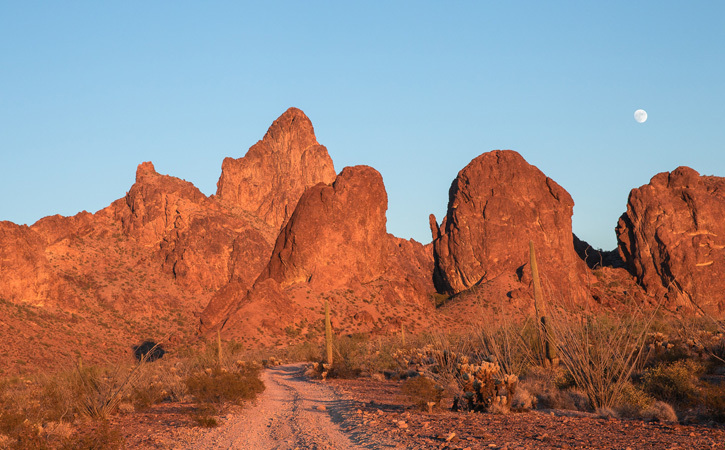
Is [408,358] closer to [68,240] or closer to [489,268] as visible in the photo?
[489,268]

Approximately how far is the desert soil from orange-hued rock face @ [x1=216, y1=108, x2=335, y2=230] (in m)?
105

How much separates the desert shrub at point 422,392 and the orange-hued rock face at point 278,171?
105843mm

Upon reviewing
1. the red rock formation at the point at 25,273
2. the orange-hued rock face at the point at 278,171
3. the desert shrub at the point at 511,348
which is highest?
the orange-hued rock face at the point at 278,171

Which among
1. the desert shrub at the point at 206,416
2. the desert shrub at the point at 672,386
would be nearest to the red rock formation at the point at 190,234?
the desert shrub at the point at 206,416

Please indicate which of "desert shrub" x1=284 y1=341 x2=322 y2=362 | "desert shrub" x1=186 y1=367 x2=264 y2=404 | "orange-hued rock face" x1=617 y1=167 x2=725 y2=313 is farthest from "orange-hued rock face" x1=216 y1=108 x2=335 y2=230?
"desert shrub" x1=186 y1=367 x2=264 y2=404

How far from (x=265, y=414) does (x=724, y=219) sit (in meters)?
68.9

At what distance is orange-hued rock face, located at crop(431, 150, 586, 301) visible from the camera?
69438mm

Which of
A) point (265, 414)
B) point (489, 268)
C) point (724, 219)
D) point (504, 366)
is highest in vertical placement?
point (724, 219)

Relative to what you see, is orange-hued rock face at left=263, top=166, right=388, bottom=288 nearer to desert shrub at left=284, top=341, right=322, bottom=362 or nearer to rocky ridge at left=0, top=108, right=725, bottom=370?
rocky ridge at left=0, top=108, right=725, bottom=370

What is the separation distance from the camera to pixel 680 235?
2657 inches

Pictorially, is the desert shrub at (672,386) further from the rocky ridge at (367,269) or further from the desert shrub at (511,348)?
the rocky ridge at (367,269)

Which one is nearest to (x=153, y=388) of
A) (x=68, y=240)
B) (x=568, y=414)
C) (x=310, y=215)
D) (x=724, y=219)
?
(x=568, y=414)

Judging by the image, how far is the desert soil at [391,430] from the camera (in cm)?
836

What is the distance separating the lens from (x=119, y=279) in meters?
81.5
